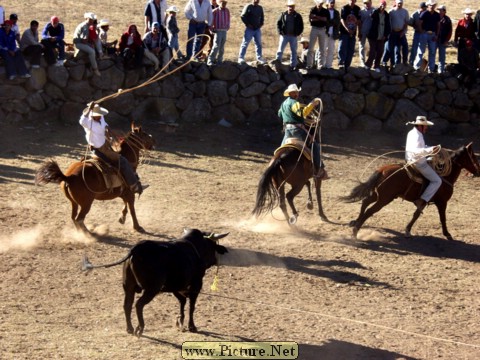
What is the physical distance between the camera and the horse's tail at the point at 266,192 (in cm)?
1389

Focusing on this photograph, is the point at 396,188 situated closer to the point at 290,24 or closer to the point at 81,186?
the point at 81,186

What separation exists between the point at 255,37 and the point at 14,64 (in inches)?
207

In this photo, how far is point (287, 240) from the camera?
1366 cm

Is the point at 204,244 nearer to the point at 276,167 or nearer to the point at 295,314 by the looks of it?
the point at 295,314

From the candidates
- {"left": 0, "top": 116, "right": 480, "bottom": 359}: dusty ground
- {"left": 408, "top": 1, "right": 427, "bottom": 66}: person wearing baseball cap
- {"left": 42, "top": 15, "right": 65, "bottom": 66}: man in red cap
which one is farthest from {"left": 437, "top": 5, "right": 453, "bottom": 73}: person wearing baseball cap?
{"left": 42, "top": 15, "right": 65, "bottom": 66}: man in red cap

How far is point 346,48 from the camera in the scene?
67.8 ft

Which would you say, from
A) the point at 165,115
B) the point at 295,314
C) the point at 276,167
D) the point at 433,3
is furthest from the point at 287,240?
the point at 433,3

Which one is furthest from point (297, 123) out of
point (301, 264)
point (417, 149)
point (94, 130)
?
point (94, 130)

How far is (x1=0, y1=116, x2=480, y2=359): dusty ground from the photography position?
31.5ft

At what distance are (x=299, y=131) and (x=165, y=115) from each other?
20.7 ft

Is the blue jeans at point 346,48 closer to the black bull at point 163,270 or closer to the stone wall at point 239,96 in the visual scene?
the stone wall at point 239,96

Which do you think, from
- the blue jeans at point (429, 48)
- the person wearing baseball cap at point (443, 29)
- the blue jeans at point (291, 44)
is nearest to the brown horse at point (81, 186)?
the blue jeans at point (291, 44)

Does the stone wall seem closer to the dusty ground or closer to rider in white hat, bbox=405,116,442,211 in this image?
the dusty ground

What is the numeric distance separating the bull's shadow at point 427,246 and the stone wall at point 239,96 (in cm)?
738
